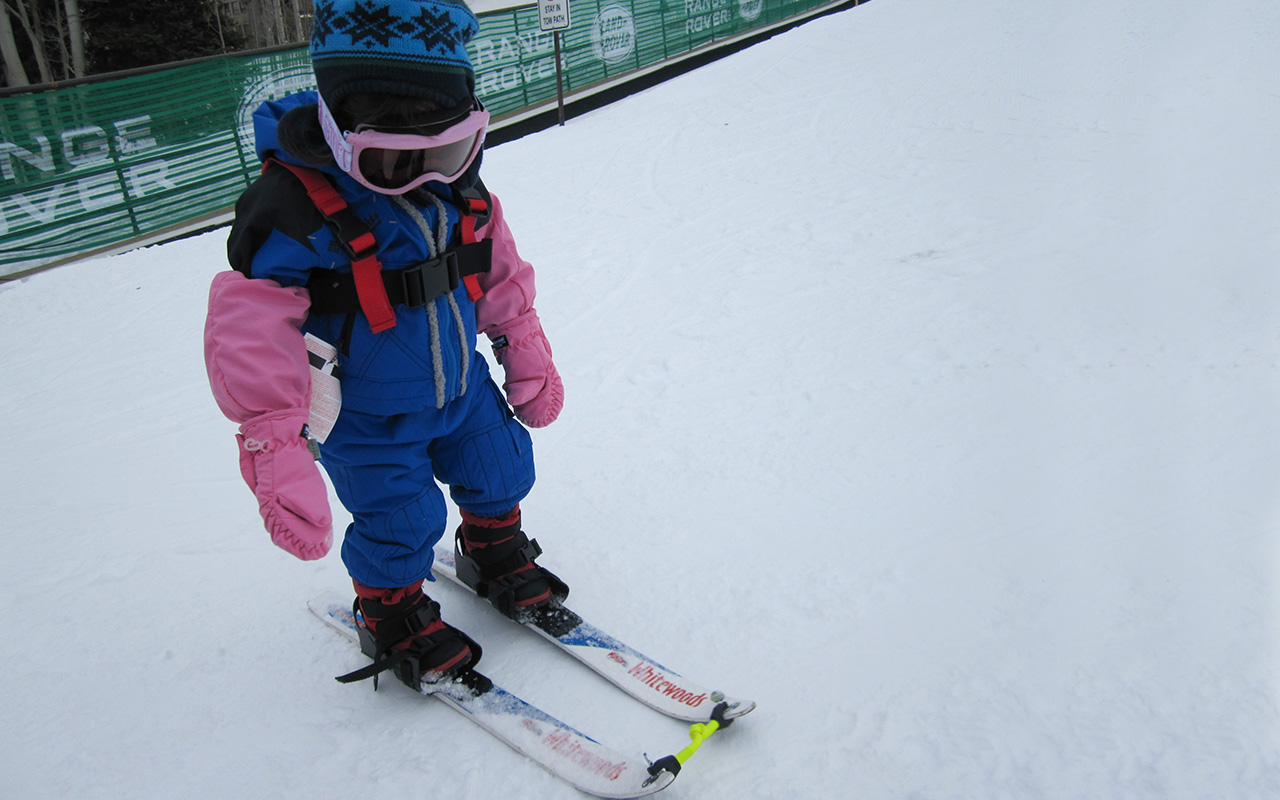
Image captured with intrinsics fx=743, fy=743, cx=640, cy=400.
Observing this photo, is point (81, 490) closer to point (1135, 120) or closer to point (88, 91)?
point (88, 91)

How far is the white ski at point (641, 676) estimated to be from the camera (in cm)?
180

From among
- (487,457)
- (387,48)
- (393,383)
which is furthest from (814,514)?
(387,48)

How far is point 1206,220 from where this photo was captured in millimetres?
4250

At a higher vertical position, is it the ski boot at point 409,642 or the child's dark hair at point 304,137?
the child's dark hair at point 304,137

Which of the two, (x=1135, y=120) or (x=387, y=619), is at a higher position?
(x=1135, y=120)

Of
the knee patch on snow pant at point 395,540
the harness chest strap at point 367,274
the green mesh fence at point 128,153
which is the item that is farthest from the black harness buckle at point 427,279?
the green mesh fence at point 128,153

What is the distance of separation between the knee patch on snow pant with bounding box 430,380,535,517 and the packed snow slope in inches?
17.5

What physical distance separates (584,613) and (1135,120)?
659cm

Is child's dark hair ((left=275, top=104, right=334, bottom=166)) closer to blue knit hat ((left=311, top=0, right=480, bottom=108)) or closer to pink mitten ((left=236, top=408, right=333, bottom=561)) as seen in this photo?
blue knit hat ((left=311, top=0, right=480, bottom=108))

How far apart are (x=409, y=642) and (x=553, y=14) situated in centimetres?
941

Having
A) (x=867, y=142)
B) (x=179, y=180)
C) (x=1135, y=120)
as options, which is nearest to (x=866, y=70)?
(x=867, y=142)

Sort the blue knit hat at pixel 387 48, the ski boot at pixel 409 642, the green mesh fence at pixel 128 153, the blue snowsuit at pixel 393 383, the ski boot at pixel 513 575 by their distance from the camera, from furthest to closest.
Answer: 1. the green mesh fence at pixel 128 153
2. the ski boot at pixel 513 575
3. the ski boot at pixel 409 642
4. the blue snowsuit at pixel 393 383
5. the blue knit hat at pixel 387 48

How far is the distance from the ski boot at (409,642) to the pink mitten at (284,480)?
0.45m

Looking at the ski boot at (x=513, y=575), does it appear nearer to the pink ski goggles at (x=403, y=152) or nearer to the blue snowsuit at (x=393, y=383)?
the blue snowsuit at (x=393, y=383)
